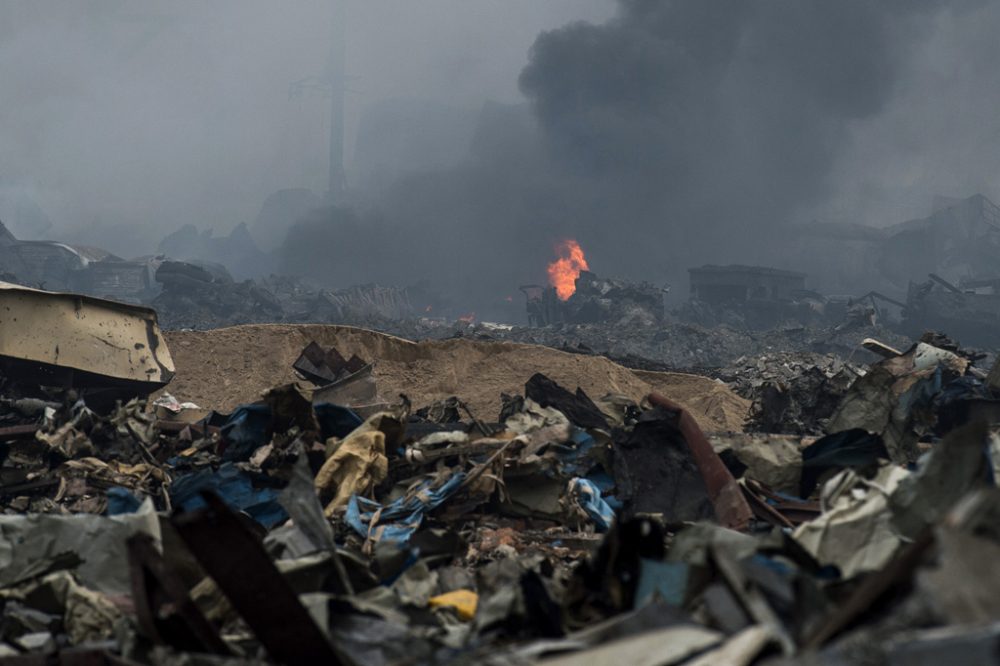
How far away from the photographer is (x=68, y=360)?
886cm

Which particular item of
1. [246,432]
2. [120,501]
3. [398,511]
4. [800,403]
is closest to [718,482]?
[398,511]

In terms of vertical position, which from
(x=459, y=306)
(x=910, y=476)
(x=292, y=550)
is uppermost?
(x=910, y=476)

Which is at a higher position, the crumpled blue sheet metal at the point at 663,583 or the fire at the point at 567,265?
the crumpled blue sheet metal at the point at 663,583

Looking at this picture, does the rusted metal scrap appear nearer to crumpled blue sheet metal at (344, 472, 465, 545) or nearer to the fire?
crumpled blue sheet metal at (344, 472, 465, 545)

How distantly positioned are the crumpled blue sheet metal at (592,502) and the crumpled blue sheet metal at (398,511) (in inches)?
33.2

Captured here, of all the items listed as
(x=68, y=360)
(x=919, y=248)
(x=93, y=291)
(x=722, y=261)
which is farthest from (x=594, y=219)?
(x=68, y=360)

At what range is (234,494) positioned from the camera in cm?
569

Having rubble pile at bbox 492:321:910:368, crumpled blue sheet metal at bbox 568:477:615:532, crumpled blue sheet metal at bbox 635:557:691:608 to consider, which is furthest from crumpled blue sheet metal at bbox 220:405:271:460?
rubble pile at bbox 492:321:910:368

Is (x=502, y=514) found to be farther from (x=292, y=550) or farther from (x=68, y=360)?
(x=68, y=360)

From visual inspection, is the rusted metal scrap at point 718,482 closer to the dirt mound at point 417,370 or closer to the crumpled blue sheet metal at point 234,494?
the crumpled blue sheet metal at point 234,494

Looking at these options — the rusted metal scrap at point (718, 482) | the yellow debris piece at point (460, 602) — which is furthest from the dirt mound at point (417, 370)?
the yellow debris piece at point (460, 602)

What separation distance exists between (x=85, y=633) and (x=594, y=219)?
64649 mm

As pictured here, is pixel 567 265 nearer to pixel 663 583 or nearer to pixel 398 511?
pixel 398 511

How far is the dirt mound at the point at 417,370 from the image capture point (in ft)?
42.1
